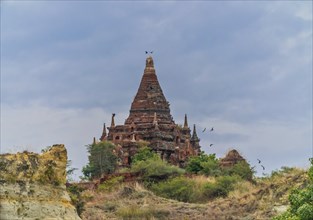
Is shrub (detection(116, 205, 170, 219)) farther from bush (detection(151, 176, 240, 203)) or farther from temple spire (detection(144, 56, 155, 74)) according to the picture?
temple spire (detection(144, 56, 155, 74))

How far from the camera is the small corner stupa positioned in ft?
247

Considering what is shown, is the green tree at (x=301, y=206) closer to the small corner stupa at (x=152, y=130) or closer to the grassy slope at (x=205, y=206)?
the grassy slope at (x=205, y=206)

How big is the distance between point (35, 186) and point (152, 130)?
58217 mm

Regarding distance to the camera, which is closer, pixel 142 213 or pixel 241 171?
pixel 142 213

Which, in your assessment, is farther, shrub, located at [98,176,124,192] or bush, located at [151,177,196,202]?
shrub, located at [98,176,124,192]

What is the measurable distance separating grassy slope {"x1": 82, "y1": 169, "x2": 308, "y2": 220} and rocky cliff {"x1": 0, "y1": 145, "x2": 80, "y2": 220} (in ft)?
87.9

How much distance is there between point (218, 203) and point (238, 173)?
13704 millimetres

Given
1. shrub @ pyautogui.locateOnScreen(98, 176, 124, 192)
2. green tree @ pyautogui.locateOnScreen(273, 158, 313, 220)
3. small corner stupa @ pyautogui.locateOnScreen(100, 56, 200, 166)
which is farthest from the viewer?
small corner stupa @ pyautogui.locateOnScreen(100, 56, 200, 166)

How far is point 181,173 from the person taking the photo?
211ft

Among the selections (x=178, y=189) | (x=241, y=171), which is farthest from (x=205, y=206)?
(x=241, y=171)

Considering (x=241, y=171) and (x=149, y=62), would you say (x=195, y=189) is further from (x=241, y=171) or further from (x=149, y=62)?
(x=149, y=62)

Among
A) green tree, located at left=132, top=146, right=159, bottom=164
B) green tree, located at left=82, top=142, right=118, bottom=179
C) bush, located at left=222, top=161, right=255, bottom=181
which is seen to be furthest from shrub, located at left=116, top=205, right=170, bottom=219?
green tree, located at left=82, top=142, right=118, bottom=179

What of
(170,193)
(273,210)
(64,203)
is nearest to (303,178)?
(273,210)

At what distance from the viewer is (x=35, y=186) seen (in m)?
18.2
